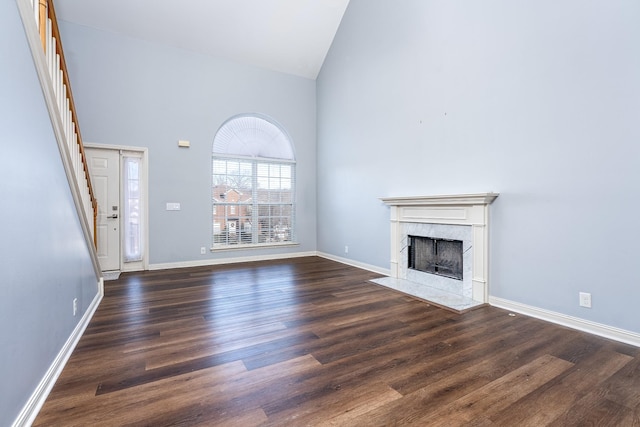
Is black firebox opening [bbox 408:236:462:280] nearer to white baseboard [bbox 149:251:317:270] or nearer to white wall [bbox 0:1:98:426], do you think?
white baseboard [bbox 149:251:317:270]

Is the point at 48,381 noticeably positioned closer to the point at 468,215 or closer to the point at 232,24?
the point at 468,215

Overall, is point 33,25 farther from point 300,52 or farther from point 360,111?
point 300,52

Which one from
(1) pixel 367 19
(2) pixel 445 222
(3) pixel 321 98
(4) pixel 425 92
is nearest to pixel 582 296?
(2) pixel 445 222

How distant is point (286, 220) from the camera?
256 inches

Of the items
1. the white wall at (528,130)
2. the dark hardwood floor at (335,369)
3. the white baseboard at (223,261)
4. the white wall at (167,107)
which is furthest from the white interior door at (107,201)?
the white wall at (528,130)

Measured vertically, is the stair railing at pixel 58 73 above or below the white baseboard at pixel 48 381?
above

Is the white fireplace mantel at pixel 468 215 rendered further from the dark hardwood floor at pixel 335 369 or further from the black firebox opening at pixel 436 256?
the dark hardwood floor at pixel 335 369

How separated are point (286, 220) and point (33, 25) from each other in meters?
5.02

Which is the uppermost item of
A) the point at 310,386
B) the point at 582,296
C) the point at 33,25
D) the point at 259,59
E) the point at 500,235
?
the point at 259,59

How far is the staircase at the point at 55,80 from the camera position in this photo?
1.74 meters

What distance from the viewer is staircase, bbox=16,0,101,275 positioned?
174 cm

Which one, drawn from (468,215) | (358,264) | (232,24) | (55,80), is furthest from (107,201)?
(468,215)

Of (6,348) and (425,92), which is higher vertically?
(425,92)

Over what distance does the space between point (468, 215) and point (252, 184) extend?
4084mm
